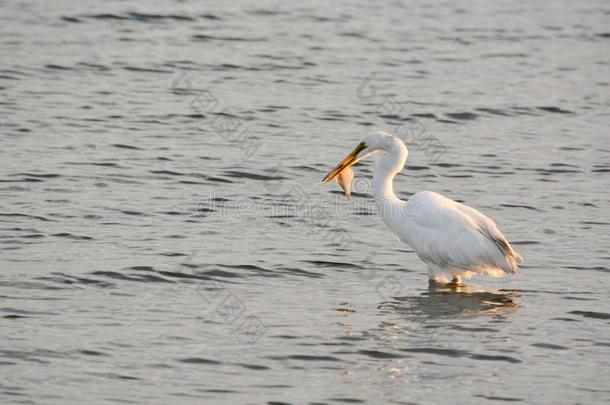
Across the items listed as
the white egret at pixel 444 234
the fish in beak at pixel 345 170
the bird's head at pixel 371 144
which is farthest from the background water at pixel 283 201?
the bird's head at pixel 371 144

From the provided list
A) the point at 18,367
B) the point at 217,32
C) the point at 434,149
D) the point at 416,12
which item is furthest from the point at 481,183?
the point at 416,12

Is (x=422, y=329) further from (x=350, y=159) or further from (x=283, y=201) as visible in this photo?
(x=283, y=201)

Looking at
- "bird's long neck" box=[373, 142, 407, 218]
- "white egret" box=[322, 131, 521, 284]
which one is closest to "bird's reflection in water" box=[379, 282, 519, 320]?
"white egret" box=[322, 131, 521, 284]

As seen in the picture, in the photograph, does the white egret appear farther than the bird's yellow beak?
No

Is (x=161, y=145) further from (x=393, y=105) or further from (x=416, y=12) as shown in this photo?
(x=416, y=12)

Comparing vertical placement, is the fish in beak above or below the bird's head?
below

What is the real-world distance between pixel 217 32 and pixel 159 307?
42.4ft

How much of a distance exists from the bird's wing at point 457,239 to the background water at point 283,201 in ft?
0.97

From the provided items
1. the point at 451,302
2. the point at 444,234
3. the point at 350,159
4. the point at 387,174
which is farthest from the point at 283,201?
the point at 451,302

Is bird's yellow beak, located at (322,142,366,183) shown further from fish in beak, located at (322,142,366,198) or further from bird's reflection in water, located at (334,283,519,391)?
bird's reflection in water, located at (334,283,519,391)

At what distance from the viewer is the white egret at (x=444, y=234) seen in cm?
1016

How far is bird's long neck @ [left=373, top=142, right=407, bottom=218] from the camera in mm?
10797

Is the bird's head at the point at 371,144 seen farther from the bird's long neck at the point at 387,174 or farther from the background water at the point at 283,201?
the background water at the point at 283,201

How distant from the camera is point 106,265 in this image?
33.9 feet
